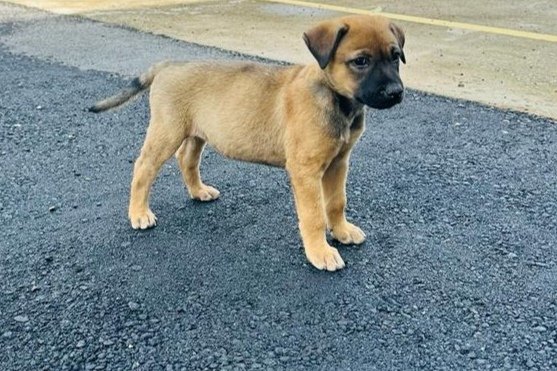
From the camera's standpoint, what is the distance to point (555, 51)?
8734 mm

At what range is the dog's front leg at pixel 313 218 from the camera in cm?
391

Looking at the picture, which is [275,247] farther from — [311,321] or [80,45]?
[80,45]

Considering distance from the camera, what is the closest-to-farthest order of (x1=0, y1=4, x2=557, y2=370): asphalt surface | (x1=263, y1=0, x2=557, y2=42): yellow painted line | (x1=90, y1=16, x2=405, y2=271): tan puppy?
(x1=0, y1=4, x2=557, y2=370): asphalt surface → (x1=90, y1=16, x2=405, y2=271): tan puppy → (x1=263, y1=0, x2=557, y2=42): yellow painted line

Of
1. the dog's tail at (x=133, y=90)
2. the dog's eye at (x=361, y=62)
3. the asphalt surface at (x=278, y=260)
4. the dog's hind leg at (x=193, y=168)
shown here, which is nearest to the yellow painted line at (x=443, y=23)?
the asphalt surface at (x=278, y=260)

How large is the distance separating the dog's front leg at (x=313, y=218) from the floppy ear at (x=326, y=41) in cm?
60

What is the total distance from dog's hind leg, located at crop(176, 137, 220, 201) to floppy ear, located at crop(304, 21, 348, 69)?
1.19 meters

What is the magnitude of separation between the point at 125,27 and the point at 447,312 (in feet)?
26.8

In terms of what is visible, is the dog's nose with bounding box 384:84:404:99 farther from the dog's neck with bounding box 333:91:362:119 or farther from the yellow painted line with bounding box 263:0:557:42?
the yellow painted line with bounding box 263:0:557:42

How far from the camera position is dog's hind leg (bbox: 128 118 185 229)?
170 inches

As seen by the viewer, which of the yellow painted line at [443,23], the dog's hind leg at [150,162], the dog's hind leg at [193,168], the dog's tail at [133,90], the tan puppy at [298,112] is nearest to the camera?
the tan puppy at [298,112]

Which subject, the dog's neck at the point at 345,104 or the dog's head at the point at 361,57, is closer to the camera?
the dog's head at the point at 361,57

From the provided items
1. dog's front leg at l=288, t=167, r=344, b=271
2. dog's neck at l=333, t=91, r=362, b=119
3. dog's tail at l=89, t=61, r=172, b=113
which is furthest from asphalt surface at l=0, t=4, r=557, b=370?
dog's neck at l=333, t=91, r=362, b=119

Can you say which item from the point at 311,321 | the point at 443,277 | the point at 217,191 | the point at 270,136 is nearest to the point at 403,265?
the point at 443,277

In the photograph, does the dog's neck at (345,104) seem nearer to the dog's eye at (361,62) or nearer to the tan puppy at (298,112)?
the tan puppy at (298,112)
